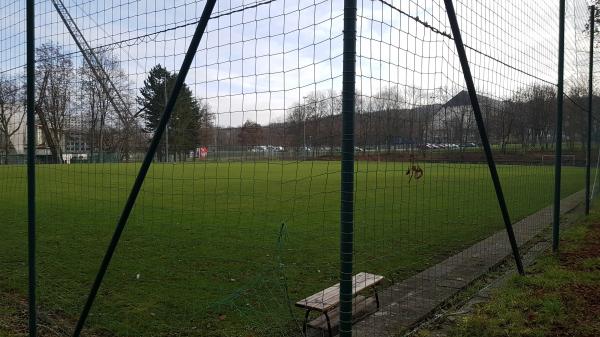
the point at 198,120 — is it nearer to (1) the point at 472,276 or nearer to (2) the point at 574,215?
(1) the point at 472,276

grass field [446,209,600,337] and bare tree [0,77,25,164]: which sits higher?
bare tree [0,77,25,164]

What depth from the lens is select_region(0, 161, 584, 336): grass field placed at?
455cm

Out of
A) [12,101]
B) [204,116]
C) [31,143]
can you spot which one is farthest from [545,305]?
[12,101]

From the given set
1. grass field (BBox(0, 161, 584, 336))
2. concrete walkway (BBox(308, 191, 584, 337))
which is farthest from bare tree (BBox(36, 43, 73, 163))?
concrete walkway (BBox(308, 191, 584, 337))

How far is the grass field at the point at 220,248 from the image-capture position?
4.55 metres

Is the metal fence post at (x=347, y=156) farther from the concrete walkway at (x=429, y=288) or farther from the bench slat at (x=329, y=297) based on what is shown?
the concrete walkway at (x=429, y=288)

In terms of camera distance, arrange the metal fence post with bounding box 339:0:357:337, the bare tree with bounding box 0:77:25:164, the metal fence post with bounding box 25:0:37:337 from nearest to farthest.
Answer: the metal fence post with bounding box 339:0:357:337 → the metal fence post with bounding box 25:0:37:337 → the bare tree with bounding box 0:77:25:164

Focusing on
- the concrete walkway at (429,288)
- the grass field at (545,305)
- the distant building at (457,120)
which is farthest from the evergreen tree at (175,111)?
the grass field at (545,305)

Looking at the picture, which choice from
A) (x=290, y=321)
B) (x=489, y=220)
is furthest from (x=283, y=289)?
(x=489, y=220)

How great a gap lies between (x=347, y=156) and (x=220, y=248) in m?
5.29

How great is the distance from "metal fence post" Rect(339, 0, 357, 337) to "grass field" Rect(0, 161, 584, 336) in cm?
78

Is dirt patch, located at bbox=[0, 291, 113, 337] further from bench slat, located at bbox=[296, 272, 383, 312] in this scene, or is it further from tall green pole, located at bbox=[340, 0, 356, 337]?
tall green pole, located at bbox=[340, 0, 356, 337]

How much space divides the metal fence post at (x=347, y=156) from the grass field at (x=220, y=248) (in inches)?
30.8

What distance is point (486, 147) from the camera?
4.41m
